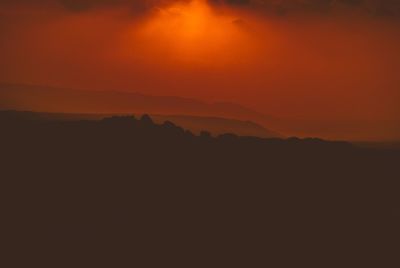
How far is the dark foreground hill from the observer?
25.0m

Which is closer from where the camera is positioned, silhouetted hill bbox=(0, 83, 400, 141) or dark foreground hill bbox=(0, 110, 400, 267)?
dark foreground hill bbox=(0, 110, 400, 267)

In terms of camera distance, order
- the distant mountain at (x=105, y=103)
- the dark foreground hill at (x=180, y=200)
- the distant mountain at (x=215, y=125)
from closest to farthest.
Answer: the dark foreground hill at (x=180, y=200) < the distant mountain at (x=105, y=103) < the distant mountain at (x=215, y=125)

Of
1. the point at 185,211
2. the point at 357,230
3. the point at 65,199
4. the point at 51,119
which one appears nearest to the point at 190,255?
the point at 185,211

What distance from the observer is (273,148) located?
32250 millimetres

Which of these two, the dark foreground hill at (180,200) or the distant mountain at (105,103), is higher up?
the distant mountain at (105,103)

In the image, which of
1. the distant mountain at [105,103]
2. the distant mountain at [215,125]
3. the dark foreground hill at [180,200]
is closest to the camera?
the dark foreground hill at [180,200]

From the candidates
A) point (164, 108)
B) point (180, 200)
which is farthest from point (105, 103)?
point (180, 200)

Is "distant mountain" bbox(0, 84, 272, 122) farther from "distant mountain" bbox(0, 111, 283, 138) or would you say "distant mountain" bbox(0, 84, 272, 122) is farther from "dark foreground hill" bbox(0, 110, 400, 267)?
"dark foreground hill" bbox(0, 110, 400, 267)

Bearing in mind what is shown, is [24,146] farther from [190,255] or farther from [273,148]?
[273,148]

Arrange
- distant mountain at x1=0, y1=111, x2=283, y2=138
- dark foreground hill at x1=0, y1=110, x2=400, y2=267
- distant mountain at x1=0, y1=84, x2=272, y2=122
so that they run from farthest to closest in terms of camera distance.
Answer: distant mountain at x1=0, y1=111, x2=283, y2=138
distant mountain at x1=0, y1=84, x2=272, y2=122
dark foreground hill at x1=0, y1=110, x2=400, y2=267

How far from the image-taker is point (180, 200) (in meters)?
27.5

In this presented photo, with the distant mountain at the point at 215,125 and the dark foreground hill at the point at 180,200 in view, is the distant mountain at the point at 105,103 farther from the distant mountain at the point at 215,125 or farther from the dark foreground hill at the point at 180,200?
the dark foreground hill at the point at 180,200

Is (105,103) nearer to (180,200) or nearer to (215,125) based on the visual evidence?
(215,125)

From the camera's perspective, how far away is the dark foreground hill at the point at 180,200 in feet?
82.1
